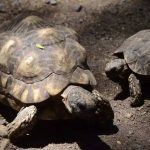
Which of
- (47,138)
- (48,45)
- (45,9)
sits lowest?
(47,138)

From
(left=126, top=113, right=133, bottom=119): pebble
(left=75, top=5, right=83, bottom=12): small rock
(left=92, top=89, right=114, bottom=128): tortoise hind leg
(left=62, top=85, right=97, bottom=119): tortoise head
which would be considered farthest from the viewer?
(left=75, top=5, right=83, bottom=12): small rock

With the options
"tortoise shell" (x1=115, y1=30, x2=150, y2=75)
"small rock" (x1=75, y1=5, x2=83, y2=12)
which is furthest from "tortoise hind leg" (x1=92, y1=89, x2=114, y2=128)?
"small rock" (x1=75, y1=5, x2=83, y2=12)

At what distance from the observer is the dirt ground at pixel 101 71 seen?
14.0 ft

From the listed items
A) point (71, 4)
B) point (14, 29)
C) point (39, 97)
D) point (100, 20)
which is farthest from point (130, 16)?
point (39, 97)

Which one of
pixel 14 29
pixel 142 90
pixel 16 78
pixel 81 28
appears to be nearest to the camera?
pixel 16 78

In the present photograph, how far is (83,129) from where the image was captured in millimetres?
4410

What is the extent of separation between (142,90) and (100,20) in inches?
54.2

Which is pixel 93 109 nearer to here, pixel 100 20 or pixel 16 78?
pixel 16 78

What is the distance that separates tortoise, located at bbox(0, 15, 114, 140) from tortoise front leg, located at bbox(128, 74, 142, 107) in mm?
399

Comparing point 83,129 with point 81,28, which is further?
point 81,28

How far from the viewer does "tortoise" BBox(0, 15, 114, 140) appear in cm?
410

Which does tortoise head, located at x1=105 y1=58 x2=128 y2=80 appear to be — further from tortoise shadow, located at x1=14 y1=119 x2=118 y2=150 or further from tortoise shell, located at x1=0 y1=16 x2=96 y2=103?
tortoise shadow, located at x1=14 y1=119 x2=118 y2=150

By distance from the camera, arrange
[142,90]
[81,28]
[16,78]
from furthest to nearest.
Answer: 1. [81,28]
2. [142,90]
3. [16,78]

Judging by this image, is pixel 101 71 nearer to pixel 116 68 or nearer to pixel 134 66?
pixel 116 68
